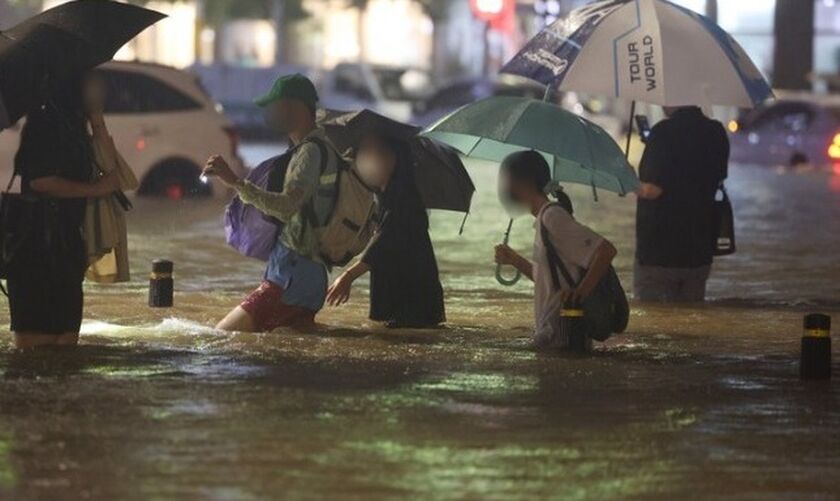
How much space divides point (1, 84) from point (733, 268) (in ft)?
29.5

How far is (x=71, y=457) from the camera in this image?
809 cm

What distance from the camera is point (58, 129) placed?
10.4 meters

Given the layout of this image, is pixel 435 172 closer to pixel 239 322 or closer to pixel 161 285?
pixel 239 322

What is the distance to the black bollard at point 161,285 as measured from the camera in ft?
44.7

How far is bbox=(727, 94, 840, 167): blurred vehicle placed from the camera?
115 feet

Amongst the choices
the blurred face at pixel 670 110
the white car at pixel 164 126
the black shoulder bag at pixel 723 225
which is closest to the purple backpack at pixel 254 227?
the blurred face at pixel 670 110

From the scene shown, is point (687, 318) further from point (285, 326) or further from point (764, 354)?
point (285, 326)

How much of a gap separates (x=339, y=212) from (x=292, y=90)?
0.72m

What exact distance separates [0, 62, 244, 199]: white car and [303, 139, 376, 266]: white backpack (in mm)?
11662

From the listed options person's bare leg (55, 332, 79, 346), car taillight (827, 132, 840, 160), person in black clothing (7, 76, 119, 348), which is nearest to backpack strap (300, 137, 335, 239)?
person in black clothing (7, 76, 119, 348)

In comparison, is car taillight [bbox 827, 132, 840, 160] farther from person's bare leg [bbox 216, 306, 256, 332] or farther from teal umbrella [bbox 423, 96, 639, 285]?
person's bare leg [bbox 216, 306, 256, 332]

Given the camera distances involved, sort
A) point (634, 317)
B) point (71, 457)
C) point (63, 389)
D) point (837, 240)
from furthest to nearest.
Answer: point (837, 240)
point (634, 317)
point (63, 389)
point (71, 457)

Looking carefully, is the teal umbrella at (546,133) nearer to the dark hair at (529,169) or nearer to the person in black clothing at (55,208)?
the dark hair at (529,169)

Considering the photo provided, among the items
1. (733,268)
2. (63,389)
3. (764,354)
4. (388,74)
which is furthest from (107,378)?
(388,74)
